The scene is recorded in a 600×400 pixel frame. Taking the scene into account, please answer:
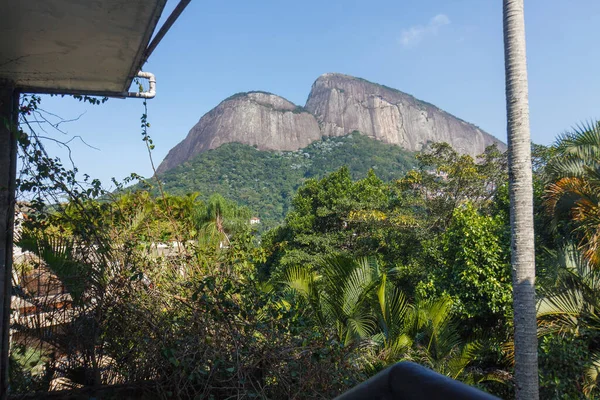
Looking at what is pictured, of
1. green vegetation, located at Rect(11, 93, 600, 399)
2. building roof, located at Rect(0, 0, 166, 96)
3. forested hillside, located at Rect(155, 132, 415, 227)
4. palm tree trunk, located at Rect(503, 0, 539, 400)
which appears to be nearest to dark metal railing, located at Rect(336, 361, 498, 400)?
building roof, located at Rect(0, 0, 166, 96)

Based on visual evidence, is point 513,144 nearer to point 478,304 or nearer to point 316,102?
point 478,304

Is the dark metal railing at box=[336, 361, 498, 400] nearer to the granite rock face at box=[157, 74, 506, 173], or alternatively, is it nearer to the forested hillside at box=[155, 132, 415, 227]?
the forested hillside at box=[155, 132, 415, 227]

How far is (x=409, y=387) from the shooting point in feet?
1.84

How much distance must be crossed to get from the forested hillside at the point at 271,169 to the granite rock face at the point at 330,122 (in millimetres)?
11091

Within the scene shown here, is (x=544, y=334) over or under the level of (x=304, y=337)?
under

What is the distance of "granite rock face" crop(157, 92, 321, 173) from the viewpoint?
9631 cm

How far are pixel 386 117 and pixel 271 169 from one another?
154 feet

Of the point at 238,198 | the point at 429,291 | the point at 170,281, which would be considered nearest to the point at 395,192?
the point at 429,291

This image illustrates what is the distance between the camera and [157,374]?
3.46 metres

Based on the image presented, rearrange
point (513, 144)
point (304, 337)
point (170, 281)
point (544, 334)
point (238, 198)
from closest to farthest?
point (304, 337) < point (170, 281) < point (513, 144) < point (544, 334) < point (238, 198)

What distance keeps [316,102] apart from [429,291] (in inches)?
4621

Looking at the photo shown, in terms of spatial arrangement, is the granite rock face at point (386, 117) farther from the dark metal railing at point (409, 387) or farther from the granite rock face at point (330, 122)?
the dark metal railing at point (409, 387)

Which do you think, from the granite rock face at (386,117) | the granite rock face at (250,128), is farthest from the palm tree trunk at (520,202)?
the granite rock face at (386,117)

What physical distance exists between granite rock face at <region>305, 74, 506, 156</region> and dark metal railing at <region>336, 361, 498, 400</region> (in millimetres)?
106690
